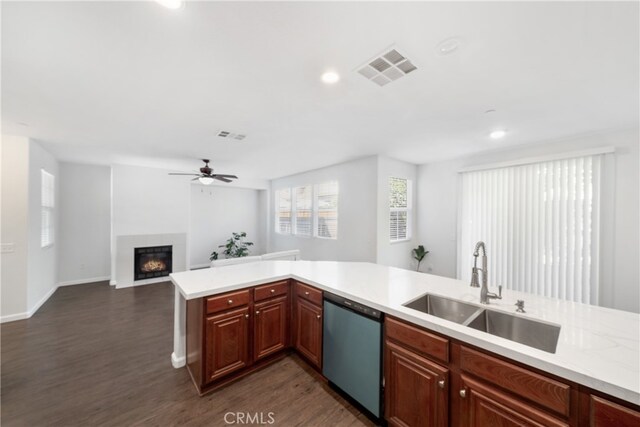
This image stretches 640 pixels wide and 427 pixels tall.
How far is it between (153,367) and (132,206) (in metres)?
4.30

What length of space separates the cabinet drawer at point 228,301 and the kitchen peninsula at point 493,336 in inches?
2.0

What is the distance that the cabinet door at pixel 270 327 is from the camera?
241 centimetres

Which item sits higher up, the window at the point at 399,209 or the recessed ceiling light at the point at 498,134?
the recessed ceiling light at the point at 498,134

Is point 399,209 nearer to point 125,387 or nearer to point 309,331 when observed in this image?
point 309,331

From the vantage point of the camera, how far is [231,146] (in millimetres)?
4160

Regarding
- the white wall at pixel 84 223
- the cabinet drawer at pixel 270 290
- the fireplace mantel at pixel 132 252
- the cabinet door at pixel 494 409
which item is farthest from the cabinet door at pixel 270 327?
the white wall at pixel 84 223

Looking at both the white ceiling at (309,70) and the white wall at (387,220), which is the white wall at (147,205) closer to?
the white ceiling at (309,70)

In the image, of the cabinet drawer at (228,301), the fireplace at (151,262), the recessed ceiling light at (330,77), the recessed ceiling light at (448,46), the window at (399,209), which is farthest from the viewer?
the fireplace at (151,262)

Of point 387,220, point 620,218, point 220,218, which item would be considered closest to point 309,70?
point 387,220

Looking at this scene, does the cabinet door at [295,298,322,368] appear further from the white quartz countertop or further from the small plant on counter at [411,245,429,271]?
the small plant on counter at [411,245,429,271]

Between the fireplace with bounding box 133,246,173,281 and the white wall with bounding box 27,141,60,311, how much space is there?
51.9 inches

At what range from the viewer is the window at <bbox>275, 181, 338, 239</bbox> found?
5.86m

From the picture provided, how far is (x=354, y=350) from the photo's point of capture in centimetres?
197

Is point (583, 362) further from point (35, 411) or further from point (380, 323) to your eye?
point (35, 411)
